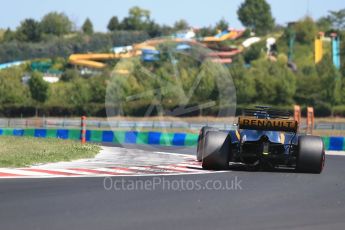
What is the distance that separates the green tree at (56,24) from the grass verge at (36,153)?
524ft

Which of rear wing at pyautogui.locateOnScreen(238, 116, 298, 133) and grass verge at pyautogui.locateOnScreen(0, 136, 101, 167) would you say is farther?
grass verge at pyautogui.locateOnScreen(0, 136, 101, 167)

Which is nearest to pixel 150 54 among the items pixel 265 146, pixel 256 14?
pixel 265 146

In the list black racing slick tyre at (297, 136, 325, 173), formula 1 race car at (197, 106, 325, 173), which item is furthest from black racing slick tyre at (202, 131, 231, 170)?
black racing slick tyre at (297, 136, 325, 173)

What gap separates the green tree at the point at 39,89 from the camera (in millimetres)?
79062

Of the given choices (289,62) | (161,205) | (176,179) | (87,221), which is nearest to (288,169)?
(176,179)

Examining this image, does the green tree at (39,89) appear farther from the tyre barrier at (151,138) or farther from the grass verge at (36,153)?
the grass verge at (36,153)

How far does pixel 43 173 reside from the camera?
1498 cm

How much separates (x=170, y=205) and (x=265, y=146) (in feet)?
19.5

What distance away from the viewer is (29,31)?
172 meters

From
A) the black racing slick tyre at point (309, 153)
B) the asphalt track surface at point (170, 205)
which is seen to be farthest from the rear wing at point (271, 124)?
the asphalt track surface at point (170, 205)

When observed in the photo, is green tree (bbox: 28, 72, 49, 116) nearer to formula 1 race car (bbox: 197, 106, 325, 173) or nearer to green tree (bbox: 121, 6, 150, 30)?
formula 1 race car (bbox: 197, 106, 325, 173)

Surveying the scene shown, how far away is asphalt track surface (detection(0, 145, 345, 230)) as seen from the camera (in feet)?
28.0

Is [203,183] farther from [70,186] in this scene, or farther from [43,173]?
[43,173]

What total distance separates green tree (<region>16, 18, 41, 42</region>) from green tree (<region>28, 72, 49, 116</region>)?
9179 cm
